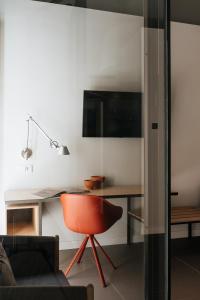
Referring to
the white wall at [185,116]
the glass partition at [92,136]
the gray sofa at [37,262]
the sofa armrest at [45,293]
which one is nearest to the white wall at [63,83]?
the glass partition at [92,136]

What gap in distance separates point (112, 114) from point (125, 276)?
0.96 m

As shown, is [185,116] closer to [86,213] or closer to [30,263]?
[86,213]

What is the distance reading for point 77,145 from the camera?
1834mm

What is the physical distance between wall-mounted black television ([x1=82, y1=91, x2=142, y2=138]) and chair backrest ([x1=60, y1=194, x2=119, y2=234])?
36 cm

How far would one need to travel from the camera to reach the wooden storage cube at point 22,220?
1.71m

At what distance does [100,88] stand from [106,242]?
895mm

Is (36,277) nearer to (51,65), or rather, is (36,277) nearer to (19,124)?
(19,124)

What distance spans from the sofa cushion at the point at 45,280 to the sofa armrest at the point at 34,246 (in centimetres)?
5

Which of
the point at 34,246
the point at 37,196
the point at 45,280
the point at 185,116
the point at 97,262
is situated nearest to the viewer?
the point at 45,280

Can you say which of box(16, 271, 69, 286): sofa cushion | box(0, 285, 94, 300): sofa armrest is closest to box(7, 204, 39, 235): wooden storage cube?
box(16, 271, 69, 286): sofa cushion

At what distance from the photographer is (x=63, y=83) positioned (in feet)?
5.92

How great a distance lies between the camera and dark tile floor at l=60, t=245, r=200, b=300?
1822 mm

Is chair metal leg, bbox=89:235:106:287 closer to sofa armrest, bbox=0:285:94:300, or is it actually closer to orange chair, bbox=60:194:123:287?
orange chair, bbox=60:194:123:287

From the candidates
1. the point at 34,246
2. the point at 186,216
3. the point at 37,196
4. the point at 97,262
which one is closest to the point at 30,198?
the point at 37,196
